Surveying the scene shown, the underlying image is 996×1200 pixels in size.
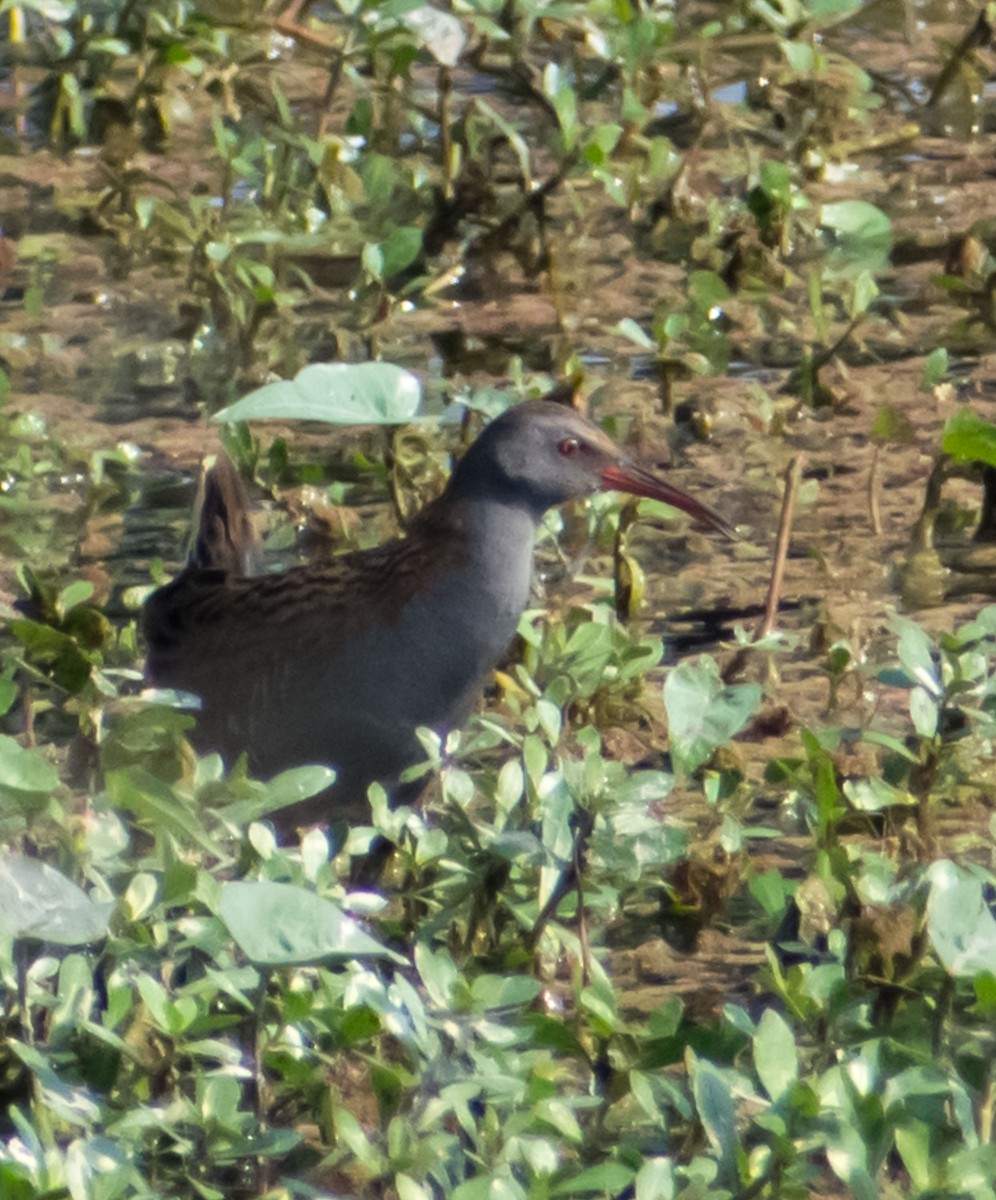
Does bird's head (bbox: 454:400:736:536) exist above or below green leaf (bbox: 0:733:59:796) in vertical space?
below

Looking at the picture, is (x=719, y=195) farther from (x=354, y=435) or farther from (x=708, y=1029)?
(x=708, y=1029)

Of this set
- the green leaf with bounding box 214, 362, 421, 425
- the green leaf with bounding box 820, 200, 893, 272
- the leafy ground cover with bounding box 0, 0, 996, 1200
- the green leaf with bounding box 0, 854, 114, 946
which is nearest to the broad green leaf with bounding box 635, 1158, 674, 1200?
the leafy ground cover with bounding box 0, 0, 996, 1200

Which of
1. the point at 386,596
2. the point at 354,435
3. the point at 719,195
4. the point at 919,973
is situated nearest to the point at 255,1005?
the point at 919,973

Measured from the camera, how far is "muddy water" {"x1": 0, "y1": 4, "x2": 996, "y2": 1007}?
429 centimetres

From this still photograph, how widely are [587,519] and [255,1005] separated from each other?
1966 millimetres

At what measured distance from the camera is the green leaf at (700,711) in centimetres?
287

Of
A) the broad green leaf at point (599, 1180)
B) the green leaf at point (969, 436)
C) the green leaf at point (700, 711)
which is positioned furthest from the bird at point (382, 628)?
the broad green leaf at point (599, 1180)

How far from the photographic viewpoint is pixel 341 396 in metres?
3.37

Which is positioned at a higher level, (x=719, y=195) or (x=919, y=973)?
(x=919, y=973)

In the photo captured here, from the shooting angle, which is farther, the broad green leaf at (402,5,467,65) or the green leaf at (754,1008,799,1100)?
the broad green leaf at (402,5,467,65)

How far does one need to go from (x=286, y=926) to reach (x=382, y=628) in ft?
4.05

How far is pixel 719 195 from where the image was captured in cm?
583

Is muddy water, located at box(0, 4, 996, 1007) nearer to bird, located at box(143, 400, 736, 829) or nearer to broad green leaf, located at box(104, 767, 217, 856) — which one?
bird, located at box(143, 400, 736, 829)

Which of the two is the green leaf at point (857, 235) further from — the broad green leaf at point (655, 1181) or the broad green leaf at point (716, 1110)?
the broad green leaf at point (655, 1181)
